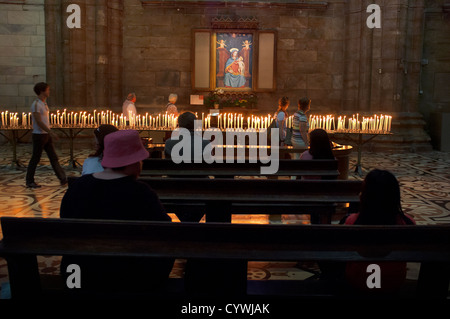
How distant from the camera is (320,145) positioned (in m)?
5.57

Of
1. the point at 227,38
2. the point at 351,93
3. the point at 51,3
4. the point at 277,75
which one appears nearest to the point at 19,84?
the point at 51,3

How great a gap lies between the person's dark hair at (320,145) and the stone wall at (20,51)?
11.3 metres

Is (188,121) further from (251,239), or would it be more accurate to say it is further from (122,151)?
(251,239)

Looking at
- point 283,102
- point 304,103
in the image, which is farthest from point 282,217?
point 283,102

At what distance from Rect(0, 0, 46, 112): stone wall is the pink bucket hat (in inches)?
502

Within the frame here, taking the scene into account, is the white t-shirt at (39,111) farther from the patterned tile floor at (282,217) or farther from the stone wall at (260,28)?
the stone wall at (260,28)

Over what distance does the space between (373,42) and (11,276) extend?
1316 centimetres

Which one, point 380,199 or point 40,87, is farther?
point 40,87

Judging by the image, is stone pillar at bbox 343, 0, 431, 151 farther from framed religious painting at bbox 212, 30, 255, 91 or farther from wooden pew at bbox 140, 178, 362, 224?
wooden pew at bbox 140, 178, 362, 224

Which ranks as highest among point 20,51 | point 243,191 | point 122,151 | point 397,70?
point 20,51

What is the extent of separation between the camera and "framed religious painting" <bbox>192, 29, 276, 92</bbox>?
1456 centimetres

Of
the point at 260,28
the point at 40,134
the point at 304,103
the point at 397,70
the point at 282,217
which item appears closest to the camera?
the point at 282,217

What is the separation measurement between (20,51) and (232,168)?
11.5 m

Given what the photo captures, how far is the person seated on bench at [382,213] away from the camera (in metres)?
2.86
